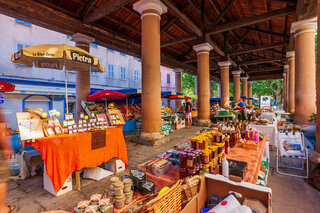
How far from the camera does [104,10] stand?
667 cm

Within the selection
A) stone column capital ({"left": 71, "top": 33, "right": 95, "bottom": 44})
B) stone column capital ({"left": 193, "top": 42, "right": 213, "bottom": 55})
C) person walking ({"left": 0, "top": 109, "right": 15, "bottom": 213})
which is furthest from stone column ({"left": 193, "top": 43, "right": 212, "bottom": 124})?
person walking ({"left": 0, "top": 109, "right": 15, "bottom": 213})

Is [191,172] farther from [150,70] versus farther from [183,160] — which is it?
[150,70]

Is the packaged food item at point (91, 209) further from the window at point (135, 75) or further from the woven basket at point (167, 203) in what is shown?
the window at point (135, 75)

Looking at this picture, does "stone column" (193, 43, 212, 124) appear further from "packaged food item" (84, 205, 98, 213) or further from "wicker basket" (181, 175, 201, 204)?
"packaged food item" (84, 205, 98, 213)

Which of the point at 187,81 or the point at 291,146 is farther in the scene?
the point at 187,81

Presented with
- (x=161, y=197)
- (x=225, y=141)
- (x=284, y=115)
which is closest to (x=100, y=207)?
(x=161, y=197)

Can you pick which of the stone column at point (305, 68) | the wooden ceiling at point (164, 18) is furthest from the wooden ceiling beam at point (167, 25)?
the stone column at point (305, 68)

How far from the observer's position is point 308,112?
6508 millimetres

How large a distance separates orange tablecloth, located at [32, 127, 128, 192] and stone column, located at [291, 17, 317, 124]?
8.06 meters

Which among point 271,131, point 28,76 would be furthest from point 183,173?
point 28,76

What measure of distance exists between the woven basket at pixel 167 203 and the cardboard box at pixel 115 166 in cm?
286

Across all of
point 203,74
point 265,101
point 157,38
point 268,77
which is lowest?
point 265,101

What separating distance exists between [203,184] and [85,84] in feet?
25.7

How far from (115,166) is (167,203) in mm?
2986
